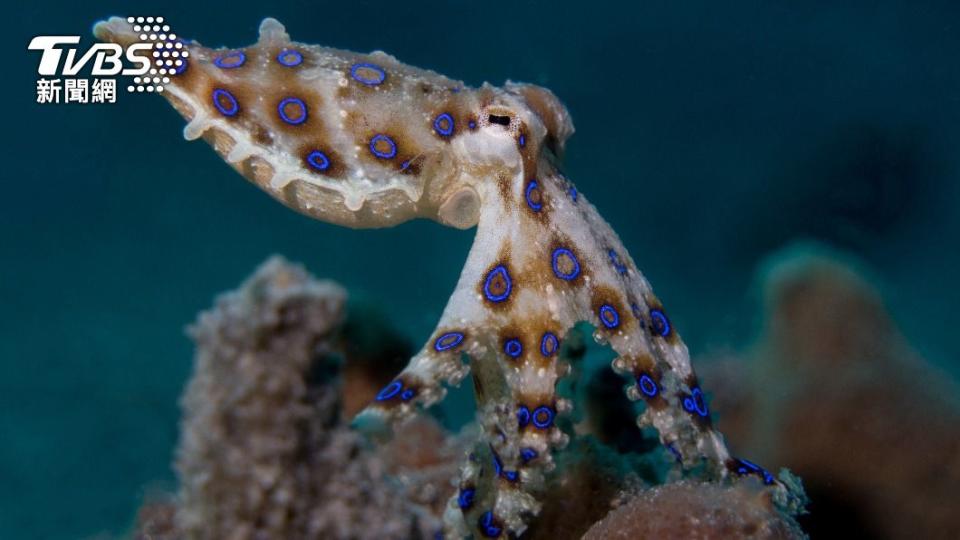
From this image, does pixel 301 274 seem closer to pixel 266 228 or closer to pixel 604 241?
pixel 604 241

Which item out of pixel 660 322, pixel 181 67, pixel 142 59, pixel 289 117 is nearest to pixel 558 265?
pixel 660 322

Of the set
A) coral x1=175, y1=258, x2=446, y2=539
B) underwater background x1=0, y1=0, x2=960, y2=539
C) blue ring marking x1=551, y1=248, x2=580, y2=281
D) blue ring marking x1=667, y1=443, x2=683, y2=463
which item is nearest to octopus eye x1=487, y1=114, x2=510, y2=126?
blue ring marking x1=551, y1=248, x2=580, y2=281

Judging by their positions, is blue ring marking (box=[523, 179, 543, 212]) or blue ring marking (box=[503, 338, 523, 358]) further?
blue ring marking (box=[523, 179, 543, 212])

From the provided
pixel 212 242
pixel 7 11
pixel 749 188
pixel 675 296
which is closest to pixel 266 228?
Answer: pixel 212 242

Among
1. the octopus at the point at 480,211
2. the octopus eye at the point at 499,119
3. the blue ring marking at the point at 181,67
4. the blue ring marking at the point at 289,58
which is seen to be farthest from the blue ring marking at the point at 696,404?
the blue ring marking at the point at 181,67

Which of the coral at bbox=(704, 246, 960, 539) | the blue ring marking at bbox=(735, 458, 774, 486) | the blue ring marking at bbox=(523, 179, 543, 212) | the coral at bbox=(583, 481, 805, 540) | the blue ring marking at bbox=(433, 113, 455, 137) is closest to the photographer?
the coral at bbox=(583, 481, 805, 540)

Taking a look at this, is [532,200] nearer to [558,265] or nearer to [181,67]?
[558,265]

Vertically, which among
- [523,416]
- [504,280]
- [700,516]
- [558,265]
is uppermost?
[558,265]

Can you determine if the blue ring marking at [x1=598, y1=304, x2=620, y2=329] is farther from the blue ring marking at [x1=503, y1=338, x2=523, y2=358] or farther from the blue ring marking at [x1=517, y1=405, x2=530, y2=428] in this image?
the blue ring marking at [x1=517, y1=405, x2=530, y2=428]
